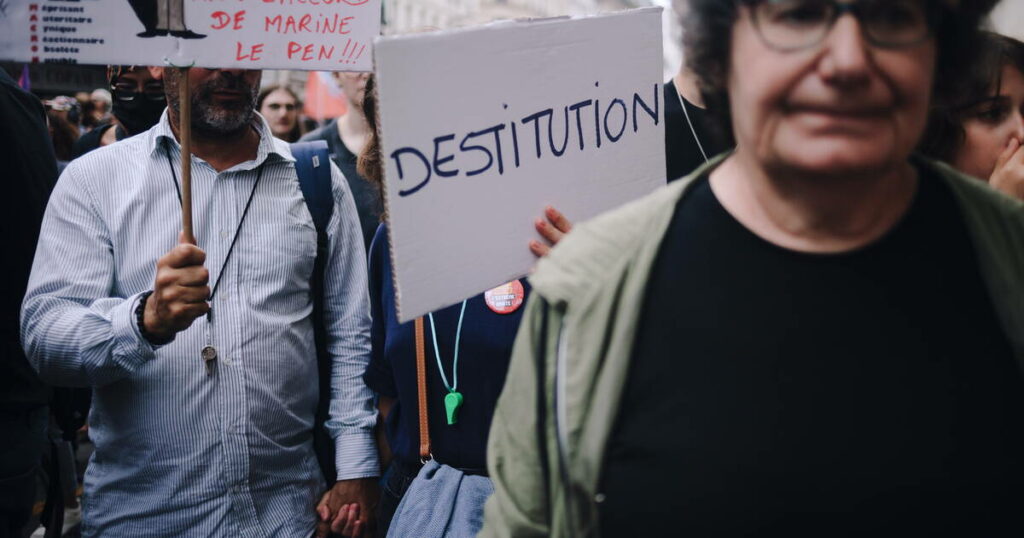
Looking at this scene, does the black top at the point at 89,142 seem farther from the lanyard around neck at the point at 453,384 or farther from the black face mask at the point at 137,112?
the lanyard around neck at the point at 453,384

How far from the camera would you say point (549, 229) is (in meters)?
1.90

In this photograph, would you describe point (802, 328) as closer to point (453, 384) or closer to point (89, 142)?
point (453, 384)

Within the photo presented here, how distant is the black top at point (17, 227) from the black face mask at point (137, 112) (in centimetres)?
107

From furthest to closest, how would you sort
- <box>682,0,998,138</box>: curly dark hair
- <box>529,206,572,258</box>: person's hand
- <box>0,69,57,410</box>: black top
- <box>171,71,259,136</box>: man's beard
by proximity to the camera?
1. <box>0,69,57,410</box>: black top
2. <box>171,71,259,136</box>: man's beard
3. <box>529,206,572,258</box>: person's hand
4. <box>682,0,998,138</box>: curly dark hair

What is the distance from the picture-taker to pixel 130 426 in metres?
2.51

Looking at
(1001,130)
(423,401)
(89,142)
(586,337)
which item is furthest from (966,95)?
(89,142)

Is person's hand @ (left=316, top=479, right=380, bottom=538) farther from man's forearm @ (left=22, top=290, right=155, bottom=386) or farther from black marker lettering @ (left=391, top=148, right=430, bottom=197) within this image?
black marker lettering @ (left=391, top=148, right=430, bottom=197)

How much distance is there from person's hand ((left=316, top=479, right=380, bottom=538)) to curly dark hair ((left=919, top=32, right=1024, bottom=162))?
186 centimetres

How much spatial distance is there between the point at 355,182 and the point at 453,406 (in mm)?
2663

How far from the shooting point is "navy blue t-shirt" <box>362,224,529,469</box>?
7.58 feet

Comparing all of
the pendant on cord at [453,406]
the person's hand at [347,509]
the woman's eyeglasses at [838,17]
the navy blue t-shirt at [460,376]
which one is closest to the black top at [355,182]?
the person's hand at [347,509]

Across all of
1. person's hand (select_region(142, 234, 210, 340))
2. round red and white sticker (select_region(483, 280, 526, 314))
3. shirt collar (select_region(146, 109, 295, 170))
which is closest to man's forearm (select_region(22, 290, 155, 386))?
person's hand (select_region(142, 234, 210, 340))

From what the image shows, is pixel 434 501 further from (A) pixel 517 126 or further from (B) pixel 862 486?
(B) pixel 862 486

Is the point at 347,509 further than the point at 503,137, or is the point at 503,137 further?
the point at 347,509
